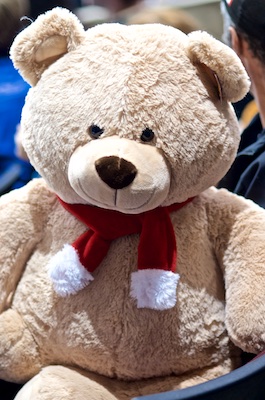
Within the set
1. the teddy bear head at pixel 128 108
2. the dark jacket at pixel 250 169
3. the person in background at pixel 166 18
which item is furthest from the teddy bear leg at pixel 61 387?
the person in background at pixel 166 18

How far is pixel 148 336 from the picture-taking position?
0.88m

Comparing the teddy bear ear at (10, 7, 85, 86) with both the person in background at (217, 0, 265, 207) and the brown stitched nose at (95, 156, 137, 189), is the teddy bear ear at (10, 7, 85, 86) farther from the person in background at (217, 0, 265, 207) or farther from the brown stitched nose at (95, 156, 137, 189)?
the person in background at (217, 0, 265, 207)

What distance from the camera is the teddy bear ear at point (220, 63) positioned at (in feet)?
2.72

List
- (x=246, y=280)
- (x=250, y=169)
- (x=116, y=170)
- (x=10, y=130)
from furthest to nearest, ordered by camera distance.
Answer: (x=10, y=130) < (x=250, y=169) < (x=246, y=280) < (x=116, y=170)

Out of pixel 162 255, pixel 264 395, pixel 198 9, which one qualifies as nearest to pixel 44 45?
pixel 162 255

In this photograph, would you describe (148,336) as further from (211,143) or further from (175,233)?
(211,143)

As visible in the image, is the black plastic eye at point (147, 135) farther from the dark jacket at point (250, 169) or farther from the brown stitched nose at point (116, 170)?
the dark jacket at point (250, 169)

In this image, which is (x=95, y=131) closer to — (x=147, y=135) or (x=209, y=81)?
(x=147, y=135)

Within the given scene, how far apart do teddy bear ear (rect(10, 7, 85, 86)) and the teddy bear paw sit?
0.27 metres

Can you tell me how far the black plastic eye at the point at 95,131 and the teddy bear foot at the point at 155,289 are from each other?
0.68 feet

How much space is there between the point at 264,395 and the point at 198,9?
7.10 feet

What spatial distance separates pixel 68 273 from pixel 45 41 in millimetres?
340

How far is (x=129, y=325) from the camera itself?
2.88 ft

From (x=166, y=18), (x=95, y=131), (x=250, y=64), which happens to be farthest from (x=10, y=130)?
(x=95, y=131)
